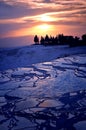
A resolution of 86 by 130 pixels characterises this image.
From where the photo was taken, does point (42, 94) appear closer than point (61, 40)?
Yes

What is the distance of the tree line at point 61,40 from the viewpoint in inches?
1466

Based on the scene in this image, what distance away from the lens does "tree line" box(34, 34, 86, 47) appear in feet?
122

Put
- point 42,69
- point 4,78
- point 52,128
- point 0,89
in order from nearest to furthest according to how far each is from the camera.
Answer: point 52,128, point 0,89, point 4,78, point 42,69

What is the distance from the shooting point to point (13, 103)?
35.6ft

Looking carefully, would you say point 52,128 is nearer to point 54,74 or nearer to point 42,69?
point 54,74

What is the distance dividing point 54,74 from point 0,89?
415 cm

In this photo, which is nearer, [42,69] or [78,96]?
[78,96]

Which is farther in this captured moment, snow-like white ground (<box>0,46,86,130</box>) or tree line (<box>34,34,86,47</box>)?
tree line (<box>34,34,86,47</box>)

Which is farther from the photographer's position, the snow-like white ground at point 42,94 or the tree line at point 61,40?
the tree line at point 61,40

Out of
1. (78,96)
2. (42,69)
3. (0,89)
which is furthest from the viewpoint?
(42,69)

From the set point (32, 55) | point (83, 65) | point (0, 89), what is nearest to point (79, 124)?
point (0, 89)

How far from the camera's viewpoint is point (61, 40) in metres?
40.8

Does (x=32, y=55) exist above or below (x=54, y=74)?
below

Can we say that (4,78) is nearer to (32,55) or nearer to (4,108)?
(4,108)
